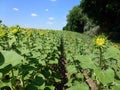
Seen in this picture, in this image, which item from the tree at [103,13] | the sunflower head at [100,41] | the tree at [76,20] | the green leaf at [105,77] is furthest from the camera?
the tree at [76,20]

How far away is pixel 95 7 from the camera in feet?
114

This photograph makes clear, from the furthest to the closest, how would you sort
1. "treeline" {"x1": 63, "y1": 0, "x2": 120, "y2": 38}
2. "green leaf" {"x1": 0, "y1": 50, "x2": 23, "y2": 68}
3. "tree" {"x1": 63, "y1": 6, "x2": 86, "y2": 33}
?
"tree" {"x1": 63, "y1": 6, "x2": 86, "y2": 33}
"treeline" {"x1": 63, "y1": 0, "x2": 120, "y2": 38}
"green leaf" {"x1": 0, "y1": 50, "x2": 23, "y2": 68}

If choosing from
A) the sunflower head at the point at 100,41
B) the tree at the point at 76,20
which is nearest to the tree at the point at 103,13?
the sunflower head at the point at 100,41

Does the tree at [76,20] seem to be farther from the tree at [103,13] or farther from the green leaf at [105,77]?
the green leaf at [105,77]

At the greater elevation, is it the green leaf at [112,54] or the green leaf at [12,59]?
the green leaf at [12,59]

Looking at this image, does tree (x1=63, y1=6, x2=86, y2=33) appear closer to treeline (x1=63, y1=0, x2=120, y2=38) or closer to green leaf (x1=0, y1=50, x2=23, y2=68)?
treeline (x1=63, y1=0, x2=120, y2=38)

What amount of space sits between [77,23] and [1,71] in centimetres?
7310

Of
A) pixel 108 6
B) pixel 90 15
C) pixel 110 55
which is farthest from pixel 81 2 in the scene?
pixel 110 55

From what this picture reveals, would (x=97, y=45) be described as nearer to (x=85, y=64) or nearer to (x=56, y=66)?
(x=85, y=64)

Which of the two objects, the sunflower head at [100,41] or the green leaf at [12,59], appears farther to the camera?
the sunflower head at [100,41]

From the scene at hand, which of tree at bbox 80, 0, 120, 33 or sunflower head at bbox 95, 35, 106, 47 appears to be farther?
tree at bbox 80, 0, 120, 33

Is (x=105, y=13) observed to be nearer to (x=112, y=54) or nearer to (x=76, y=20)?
(x=112, y=54)

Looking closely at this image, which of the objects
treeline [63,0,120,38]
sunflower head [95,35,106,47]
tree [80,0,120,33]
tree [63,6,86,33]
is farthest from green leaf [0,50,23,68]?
tree [63,6,86,33]

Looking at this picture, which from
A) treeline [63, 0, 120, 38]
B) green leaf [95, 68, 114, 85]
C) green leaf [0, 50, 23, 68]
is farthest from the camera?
treeline [63, 0, 120, 38]
